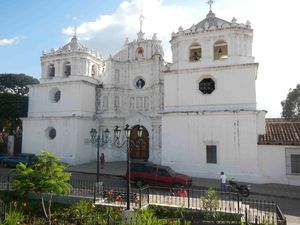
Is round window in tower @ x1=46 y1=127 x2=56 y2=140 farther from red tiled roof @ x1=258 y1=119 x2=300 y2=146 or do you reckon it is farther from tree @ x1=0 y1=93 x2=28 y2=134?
red tiled roof @ x1=258 y1=119 x2=300 y2=146

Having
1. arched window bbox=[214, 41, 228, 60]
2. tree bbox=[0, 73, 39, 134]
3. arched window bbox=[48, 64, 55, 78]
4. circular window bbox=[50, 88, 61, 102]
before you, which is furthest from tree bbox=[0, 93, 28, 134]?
arched window bbox=[214, 41, 228, 60]

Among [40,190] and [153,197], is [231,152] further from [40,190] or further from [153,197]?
[40,190]

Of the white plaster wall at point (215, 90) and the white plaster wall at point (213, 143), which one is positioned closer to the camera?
the white plaster wall at point (213, 143)

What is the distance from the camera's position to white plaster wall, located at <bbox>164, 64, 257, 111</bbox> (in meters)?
18.4

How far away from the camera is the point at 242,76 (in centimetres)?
1858

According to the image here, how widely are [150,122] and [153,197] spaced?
11.8 m

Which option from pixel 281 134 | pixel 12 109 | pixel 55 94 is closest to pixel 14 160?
pixel 55 94

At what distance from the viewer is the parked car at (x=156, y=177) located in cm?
1577

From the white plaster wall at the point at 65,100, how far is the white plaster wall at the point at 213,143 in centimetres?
899

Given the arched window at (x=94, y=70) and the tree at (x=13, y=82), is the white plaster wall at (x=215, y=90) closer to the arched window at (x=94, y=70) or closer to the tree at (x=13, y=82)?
the arched window at (x=94, y=70)

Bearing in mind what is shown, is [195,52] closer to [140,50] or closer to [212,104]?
[212,104]

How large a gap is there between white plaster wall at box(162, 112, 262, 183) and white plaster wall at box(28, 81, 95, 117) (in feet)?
29.5

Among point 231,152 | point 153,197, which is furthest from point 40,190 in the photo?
point 231,152

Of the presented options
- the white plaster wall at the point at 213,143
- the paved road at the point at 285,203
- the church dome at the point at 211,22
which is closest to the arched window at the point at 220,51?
the church dome at the point at 211,22
